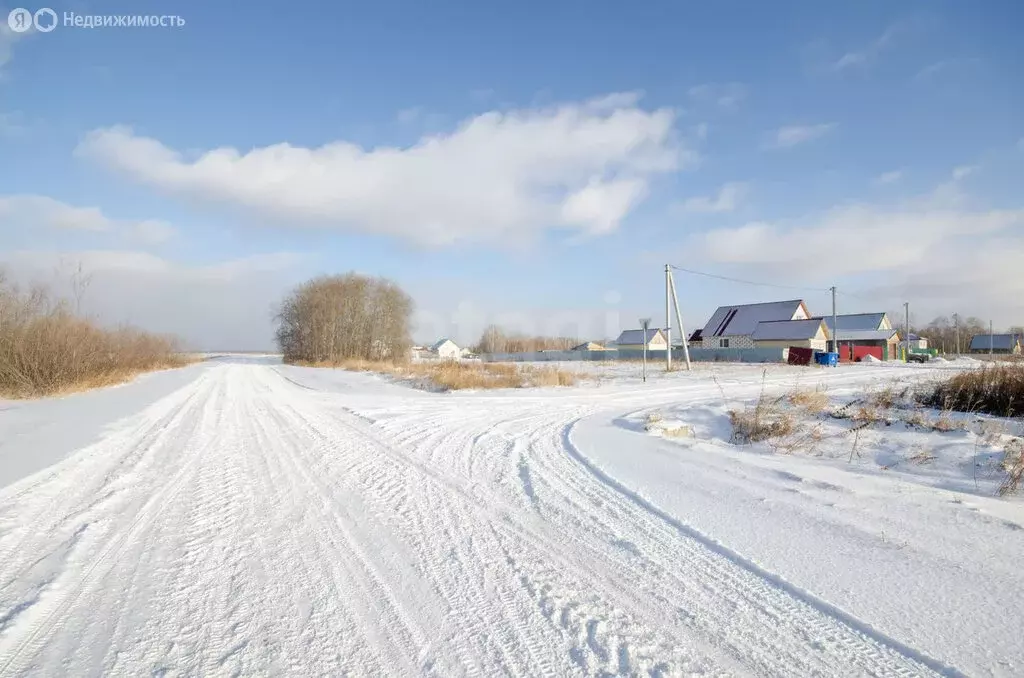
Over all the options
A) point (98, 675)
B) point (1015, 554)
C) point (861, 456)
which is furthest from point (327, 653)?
point (861, 456)

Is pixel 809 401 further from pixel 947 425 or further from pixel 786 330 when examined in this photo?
pixel 786 330

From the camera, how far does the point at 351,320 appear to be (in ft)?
190

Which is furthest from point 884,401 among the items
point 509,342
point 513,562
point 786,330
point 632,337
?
point 509,342

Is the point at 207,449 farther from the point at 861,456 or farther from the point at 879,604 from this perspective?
the point at 861,456

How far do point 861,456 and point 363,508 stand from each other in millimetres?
6577

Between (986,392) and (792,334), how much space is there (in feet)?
168

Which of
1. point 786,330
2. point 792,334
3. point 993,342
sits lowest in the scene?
point 993,342

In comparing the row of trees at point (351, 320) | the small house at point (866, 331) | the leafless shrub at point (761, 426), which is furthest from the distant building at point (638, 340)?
the leafless shrub at point (761, 426)

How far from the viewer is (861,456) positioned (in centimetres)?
702

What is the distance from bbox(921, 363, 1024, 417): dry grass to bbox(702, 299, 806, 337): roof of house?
53460 mm

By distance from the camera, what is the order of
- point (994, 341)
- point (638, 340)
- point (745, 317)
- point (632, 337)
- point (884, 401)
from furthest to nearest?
point (994, 341), point (632, 337), point (638, 340), point (745, 317), point (884, 401)

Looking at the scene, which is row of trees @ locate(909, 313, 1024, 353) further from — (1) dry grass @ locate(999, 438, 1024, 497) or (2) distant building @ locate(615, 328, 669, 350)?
(1) dry grass @ locate(999, 438, 1024, 497)

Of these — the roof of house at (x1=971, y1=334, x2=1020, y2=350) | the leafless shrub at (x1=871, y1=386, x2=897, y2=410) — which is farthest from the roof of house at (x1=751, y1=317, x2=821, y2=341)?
the roof of house at (x1=971, y1=334, x2=1020, y2=350)

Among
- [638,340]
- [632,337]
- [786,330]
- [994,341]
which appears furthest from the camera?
[994,341]
